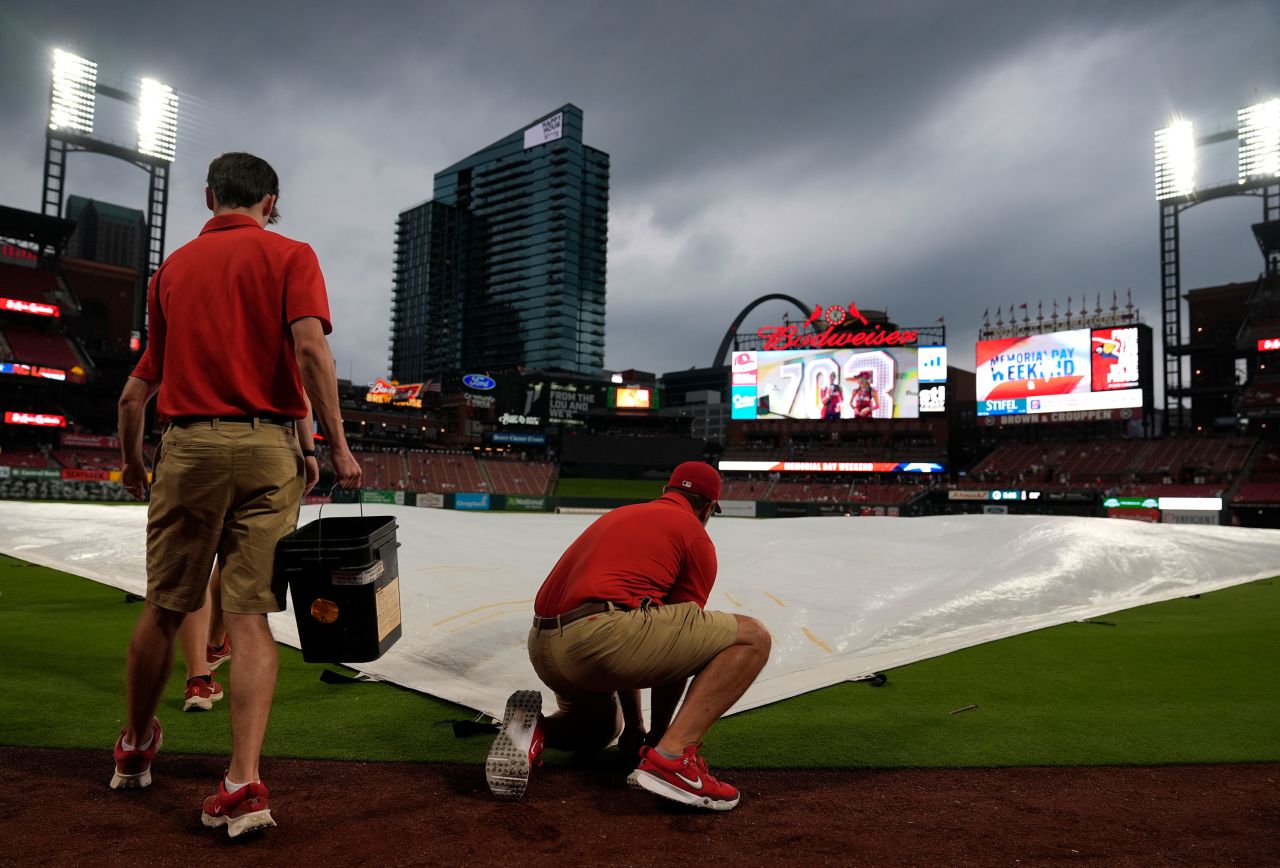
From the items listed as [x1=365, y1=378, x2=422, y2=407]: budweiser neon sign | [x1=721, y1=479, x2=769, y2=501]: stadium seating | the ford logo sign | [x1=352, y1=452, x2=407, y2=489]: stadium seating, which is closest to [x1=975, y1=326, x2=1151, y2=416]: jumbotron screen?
[x1=721, y1=479, x2=769, y2=501]: stadium seating

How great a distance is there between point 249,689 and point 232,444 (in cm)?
79

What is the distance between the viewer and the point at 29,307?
43.1m

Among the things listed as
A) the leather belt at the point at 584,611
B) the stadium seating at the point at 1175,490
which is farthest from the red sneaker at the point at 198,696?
the stadium seating at the point at 1175,490

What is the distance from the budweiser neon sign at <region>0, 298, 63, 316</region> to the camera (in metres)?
42.2

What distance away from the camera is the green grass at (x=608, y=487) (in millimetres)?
51222

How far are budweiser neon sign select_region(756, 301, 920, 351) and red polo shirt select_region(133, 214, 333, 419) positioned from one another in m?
49.7

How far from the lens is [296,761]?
118 inches

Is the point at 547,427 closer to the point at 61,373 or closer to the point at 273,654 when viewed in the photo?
the point at 61,373

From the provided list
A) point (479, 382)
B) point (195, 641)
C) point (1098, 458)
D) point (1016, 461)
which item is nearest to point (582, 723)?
point (195, 641)

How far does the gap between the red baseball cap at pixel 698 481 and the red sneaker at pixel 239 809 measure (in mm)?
1767

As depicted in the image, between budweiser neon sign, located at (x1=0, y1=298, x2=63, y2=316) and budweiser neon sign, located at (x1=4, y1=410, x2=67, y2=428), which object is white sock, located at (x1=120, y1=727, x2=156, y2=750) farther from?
budweiser neon sign, located at (x1=0, y1=298, x2=63, y2=316)

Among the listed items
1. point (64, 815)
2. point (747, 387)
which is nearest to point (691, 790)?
point (64, 815)

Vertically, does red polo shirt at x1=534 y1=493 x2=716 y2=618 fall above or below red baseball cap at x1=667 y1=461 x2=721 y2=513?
below

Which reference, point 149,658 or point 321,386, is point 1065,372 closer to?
point 321,386
